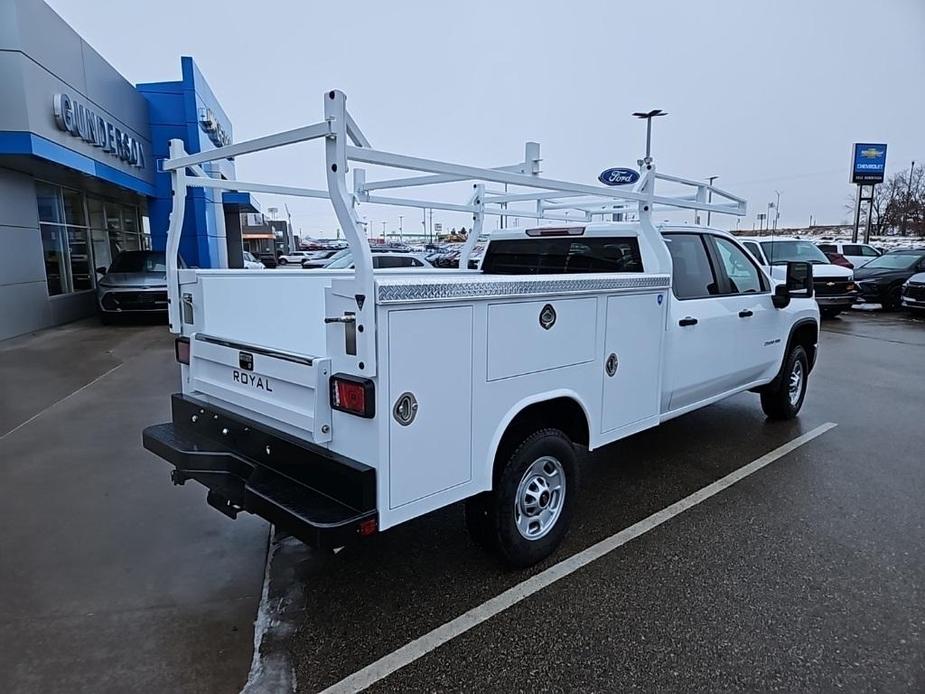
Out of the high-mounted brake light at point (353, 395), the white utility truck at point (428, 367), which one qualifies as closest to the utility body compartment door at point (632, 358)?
the white utility truck at point (428, 367)

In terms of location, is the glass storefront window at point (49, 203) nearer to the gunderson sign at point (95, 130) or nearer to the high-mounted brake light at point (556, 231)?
the gunderson sign at point (95, 130)

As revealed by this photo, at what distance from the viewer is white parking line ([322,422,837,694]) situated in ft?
8.83

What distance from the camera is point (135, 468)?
5.15 meters

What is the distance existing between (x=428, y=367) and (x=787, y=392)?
4930mm

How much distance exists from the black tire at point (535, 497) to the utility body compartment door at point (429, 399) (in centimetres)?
36

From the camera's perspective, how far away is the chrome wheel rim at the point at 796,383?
21.0ft

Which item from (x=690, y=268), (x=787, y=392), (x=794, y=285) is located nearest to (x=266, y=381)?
(x=690, y=268)

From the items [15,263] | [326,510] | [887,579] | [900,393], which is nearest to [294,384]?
[326,510]

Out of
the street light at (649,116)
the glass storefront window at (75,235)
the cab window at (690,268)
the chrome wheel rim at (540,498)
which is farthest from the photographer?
the street light at (649,116)

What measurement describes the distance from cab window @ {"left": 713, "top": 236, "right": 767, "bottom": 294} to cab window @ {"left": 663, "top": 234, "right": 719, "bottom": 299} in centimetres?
27

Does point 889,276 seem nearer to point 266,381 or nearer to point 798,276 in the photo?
point 798,276

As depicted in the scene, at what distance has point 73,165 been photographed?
12.1 metres

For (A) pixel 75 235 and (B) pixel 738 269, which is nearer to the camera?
(B) pixel 738 269

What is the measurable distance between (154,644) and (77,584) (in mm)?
830
